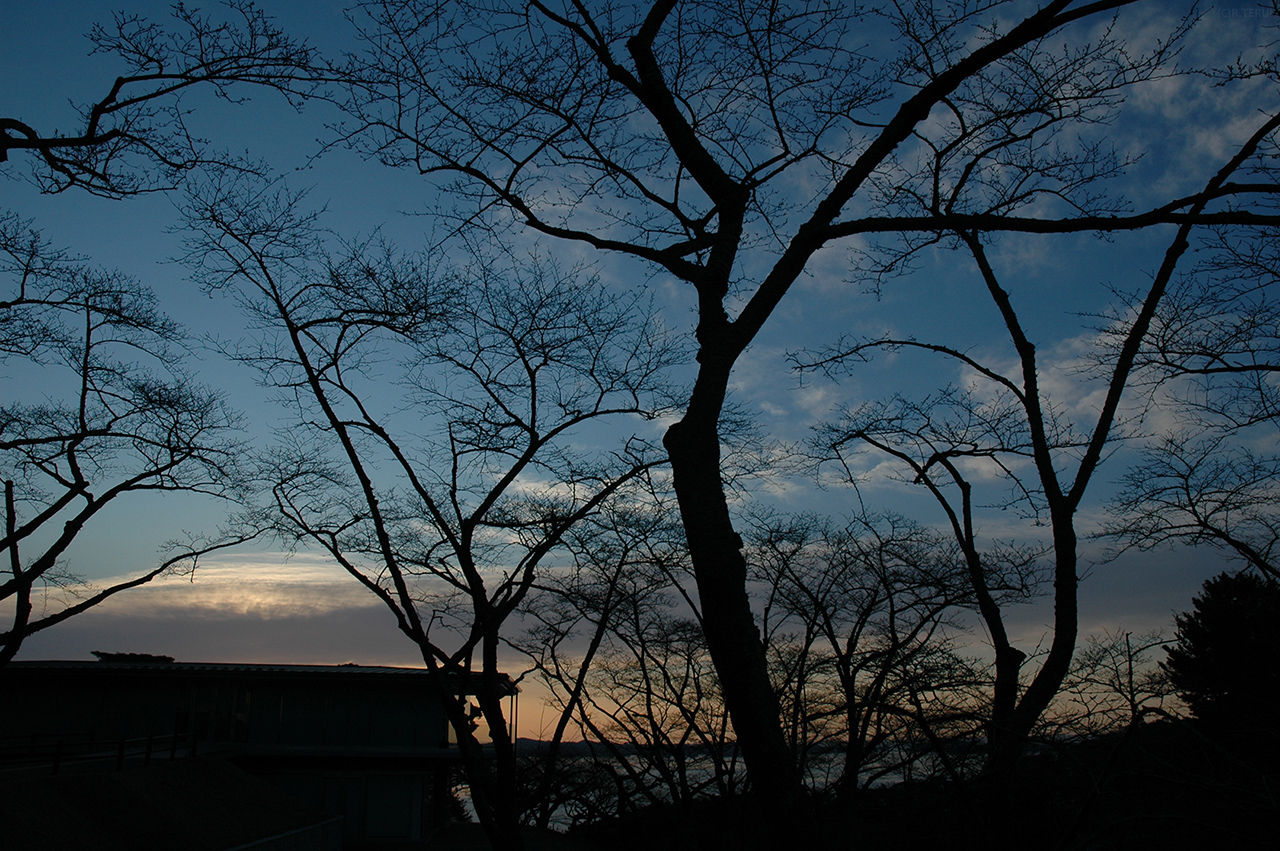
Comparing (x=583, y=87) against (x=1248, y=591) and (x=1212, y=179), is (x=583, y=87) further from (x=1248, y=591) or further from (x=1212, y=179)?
(x=1248, y=591)

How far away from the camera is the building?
2606 cm

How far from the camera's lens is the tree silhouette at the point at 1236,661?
773cm

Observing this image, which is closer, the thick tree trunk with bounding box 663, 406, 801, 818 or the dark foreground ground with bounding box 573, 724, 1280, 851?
the thick tree trunk with bounding box 663, 406, 801, 818

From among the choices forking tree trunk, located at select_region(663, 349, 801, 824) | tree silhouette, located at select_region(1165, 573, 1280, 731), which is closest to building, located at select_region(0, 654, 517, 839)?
tree silhouette, located at select_region(1165, 573, 1280, 731)

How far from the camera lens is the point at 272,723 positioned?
26766mm

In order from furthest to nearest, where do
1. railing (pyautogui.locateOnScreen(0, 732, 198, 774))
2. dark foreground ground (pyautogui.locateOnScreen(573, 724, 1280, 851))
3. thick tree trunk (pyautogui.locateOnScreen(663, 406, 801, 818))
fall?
railing (pyautogui.locateOnScreen(0, 732, 198, 774))
dark foreground ground (pyautogui.locateOnScreen(573, 724, 1280, 851))
thick tree trunk (pyautogui.locateOnScreen(663, 406, 801, 818))

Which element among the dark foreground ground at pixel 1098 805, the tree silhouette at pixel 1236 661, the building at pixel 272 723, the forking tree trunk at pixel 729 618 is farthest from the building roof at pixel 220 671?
the forking tree trunk at pixel 729 618

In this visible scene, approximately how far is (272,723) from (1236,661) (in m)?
27.1

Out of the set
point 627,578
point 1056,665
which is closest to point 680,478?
point 1056,665

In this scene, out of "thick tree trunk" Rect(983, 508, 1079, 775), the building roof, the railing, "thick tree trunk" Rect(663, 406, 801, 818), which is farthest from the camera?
the building roof

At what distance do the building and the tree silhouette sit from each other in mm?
21050

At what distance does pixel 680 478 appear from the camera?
4.36 meters

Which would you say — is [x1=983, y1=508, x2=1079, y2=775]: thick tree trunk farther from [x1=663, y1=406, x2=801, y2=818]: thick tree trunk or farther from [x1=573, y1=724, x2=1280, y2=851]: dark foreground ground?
[x1=663, y1=406, x2=801, y2=818]: thick tree trunk

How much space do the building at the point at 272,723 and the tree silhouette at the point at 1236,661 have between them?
21050 millimetres
